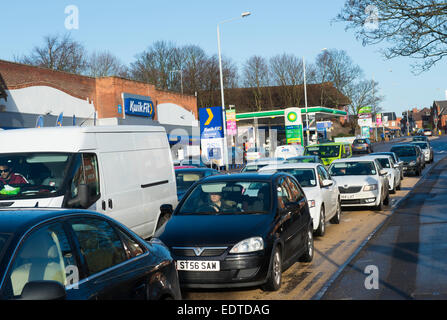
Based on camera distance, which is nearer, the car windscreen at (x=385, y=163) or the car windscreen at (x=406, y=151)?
the car windscreen at (x=385, y=163)

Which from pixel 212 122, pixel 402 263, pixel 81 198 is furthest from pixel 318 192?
pixel 212 122

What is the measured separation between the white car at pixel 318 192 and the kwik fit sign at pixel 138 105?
83.1ft

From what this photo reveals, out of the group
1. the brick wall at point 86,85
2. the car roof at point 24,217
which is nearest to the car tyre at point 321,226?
the car roof at point 24,217

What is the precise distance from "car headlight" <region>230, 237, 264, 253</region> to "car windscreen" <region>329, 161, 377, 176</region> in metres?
10.5

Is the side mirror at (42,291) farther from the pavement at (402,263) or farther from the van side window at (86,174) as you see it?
the van side window at (86,174)

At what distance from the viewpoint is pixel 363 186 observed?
15.8 metres

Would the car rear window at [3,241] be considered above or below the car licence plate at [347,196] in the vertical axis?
above

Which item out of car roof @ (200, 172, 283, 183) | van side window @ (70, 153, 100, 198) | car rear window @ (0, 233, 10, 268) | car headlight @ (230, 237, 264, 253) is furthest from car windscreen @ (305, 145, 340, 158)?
car rear window @ (0, 233, 10, 268)

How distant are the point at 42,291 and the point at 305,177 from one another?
998cm

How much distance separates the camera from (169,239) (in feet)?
23.4

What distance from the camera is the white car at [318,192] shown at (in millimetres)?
11578

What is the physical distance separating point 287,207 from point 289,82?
69260 mm

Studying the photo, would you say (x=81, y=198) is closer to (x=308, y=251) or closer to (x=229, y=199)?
(x=229, y=199)
